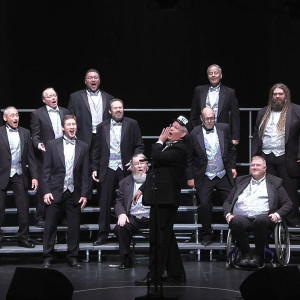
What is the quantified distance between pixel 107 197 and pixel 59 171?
682mm

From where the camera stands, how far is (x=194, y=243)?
988cm

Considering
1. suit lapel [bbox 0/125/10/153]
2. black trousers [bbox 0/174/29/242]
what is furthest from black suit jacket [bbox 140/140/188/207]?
suit lapel [bbox 0/125/10/153]

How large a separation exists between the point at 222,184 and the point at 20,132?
222 centimetres

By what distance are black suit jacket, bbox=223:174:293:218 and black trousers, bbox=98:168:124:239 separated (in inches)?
48.7

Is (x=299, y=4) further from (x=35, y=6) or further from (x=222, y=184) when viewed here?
(x=35, y=6)

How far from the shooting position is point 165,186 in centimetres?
796

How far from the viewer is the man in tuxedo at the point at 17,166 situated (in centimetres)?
958

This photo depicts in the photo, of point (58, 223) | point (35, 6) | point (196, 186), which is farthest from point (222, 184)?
point (35, 6)

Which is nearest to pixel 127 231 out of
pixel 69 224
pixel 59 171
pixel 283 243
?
pixel 69 224

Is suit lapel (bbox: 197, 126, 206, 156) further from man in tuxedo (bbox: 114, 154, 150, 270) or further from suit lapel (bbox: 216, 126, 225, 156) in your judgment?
man in tuxedo (bbox: 114, 154, 150, 270)

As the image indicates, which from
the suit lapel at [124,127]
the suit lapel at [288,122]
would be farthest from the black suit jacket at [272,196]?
the suit lapel at [124,127]

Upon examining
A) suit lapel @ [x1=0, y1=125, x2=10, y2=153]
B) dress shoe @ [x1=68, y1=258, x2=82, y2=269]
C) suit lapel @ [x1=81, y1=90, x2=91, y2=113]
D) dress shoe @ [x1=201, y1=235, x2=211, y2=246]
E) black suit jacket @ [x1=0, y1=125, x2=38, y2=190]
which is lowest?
dress shoe @ [x1=68, y1=258, x2=82, y2=269]

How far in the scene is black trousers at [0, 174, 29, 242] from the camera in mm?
9562

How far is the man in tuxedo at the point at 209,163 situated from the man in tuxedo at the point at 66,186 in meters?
1.25
